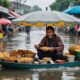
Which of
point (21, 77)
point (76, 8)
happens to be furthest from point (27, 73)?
point (76, 8)

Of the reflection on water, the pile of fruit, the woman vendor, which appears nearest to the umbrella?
the woman vendor

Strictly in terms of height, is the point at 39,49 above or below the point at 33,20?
below

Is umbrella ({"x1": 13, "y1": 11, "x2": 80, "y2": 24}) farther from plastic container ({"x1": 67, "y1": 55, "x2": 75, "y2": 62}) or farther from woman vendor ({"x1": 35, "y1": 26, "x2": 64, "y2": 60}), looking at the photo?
plastic container ({"x1": 67, "y1": 55, "x2": 75, "y2": 62})

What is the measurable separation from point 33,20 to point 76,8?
4295mm

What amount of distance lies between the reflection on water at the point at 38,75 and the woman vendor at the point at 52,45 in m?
1.02

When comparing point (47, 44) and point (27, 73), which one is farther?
point (47, 44)

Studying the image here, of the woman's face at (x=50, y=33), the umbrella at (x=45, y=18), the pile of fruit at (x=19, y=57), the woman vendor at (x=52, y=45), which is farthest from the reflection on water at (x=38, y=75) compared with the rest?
the umbrella at (x=45, y=18)

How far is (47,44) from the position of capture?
14773mm

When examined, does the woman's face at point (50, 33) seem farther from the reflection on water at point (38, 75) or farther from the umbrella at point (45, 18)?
the reflection on water at point (38, 75)

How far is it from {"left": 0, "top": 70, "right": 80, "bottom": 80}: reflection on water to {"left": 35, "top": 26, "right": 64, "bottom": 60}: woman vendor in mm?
1020

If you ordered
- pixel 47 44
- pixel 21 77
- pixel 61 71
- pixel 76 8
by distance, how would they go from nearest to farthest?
pixel 21 77 < pixel 61 71 < pixel 47 44 < pixel 76 8

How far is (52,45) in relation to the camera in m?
14.7

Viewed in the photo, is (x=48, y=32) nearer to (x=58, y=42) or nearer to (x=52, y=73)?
(x=58, y=42)

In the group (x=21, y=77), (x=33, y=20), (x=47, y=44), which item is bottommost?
(x=21, y=77)
